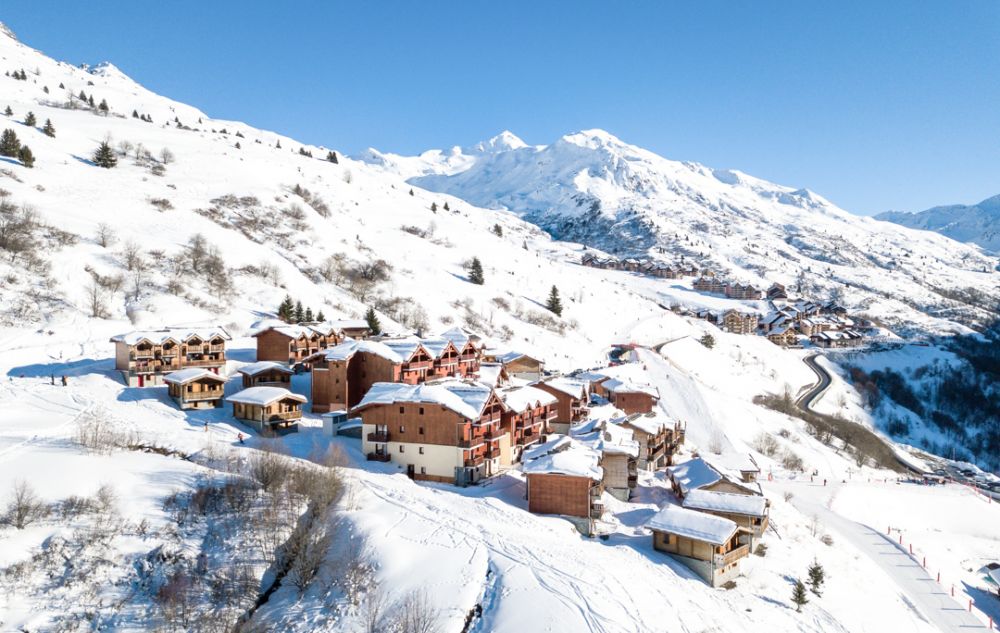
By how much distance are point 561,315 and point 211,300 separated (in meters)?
57.3

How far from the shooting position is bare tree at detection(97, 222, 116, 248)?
75.6 metres

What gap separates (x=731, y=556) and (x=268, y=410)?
33.1 metres

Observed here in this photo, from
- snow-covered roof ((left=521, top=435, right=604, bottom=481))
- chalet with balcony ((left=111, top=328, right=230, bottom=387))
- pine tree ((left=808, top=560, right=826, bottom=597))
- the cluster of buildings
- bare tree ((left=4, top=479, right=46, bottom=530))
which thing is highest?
the cluster of buildings

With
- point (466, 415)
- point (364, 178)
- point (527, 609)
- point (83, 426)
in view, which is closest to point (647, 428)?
point (466, 415)

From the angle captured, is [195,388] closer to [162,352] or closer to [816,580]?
[162,352]

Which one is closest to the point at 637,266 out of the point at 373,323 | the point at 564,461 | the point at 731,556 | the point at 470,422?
the point at 373,323

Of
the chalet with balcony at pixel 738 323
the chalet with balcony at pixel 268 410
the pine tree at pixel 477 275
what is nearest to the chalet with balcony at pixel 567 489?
the chalet with balcony at pixel 268 410

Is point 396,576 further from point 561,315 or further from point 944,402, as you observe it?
point 944,402

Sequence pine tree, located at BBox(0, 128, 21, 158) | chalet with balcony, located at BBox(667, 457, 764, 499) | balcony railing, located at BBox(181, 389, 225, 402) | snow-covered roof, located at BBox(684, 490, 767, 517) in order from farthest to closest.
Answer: pine tree, located at BBox(0, 128, 21, 158)
balcony railing, located at BBox(181, 389, 225, 402)
chalet with balcony, located at BBox(667, 457, 764, 499)
snow-covered roof, located at BBox(684, 490, 767, 517)

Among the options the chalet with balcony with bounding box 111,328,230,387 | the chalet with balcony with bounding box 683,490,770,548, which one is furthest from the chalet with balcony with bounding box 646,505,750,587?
the chalet with balcony with bounding box 111,328,230,387

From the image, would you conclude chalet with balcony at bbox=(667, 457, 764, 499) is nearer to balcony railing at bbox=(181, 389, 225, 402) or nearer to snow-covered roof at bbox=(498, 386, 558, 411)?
snow-covered roof at bbox=(498, 386, 558, 411)

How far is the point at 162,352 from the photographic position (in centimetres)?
5044

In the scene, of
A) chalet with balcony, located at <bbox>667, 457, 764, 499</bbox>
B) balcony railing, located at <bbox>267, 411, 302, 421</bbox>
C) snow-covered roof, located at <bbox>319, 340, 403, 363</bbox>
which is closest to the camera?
chalet with balcony, located at <bbox>667, 457, 764, 499</bbox>

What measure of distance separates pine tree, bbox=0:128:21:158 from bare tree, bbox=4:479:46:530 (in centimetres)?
8936
